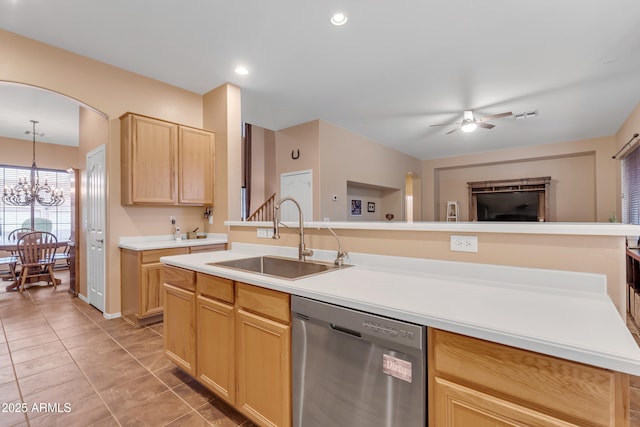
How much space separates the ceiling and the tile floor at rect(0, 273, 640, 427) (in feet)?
10.0

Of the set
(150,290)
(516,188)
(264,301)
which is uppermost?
(516,188)

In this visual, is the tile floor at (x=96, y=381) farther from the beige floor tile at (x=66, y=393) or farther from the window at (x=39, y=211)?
the window at (x=39, y=211)

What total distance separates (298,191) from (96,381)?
13.1ft

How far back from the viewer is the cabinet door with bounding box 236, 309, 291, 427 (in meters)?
1.40

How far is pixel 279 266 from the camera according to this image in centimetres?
215

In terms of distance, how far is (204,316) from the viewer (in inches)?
72.9

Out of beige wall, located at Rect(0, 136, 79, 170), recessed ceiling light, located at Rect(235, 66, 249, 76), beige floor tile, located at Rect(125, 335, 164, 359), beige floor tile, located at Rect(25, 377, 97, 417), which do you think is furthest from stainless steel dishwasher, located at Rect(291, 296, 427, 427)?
beige wall, located at Rect(0, 136, 79, 170)

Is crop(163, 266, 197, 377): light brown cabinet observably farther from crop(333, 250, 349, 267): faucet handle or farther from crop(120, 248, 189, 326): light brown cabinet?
crop(120, 248, 189, 326): light brown cabinet

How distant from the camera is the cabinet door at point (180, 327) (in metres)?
1.94

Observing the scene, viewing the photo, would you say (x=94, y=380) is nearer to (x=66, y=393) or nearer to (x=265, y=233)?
(x=66, y=393)

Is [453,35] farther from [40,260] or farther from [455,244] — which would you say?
[40,260]

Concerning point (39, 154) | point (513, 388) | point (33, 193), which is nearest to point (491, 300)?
point (513, 388)

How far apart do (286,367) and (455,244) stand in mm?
1074

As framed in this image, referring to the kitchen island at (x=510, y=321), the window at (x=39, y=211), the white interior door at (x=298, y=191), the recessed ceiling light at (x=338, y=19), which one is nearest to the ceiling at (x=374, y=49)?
the recessed ceiling light at (x=338, y=19)
